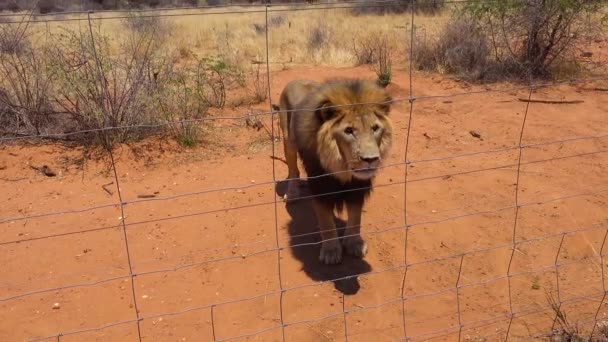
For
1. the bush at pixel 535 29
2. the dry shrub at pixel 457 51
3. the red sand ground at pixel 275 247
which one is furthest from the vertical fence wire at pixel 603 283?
the dry shrub at pixel 457 51

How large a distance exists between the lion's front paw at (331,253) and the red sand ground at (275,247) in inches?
2.9

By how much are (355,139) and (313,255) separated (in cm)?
135

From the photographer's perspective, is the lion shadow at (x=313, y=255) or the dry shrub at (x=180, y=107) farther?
the dry shrub at (x=180, y=107)

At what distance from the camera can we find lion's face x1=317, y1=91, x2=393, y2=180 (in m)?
3.61

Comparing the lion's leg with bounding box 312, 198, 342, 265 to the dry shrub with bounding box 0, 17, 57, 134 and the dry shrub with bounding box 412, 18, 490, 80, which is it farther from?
the dry shrub with bounding box 412, 18, 490, 80

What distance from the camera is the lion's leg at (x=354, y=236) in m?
4.46

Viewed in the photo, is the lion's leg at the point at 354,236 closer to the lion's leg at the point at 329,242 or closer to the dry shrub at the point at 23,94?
the lion's leg at the point at 329,242

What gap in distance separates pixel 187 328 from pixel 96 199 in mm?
2324

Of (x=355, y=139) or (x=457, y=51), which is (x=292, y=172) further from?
(x=457, y=51)

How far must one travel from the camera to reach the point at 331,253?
173 inches

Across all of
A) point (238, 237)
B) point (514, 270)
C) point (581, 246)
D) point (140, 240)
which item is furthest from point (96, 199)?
point (581, 246)

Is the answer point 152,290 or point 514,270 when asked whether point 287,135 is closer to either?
point 152,290

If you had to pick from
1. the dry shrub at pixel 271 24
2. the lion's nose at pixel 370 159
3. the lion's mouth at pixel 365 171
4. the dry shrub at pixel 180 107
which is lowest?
the dry shrub at pixel 180 107

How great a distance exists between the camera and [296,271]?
14.3 ft
